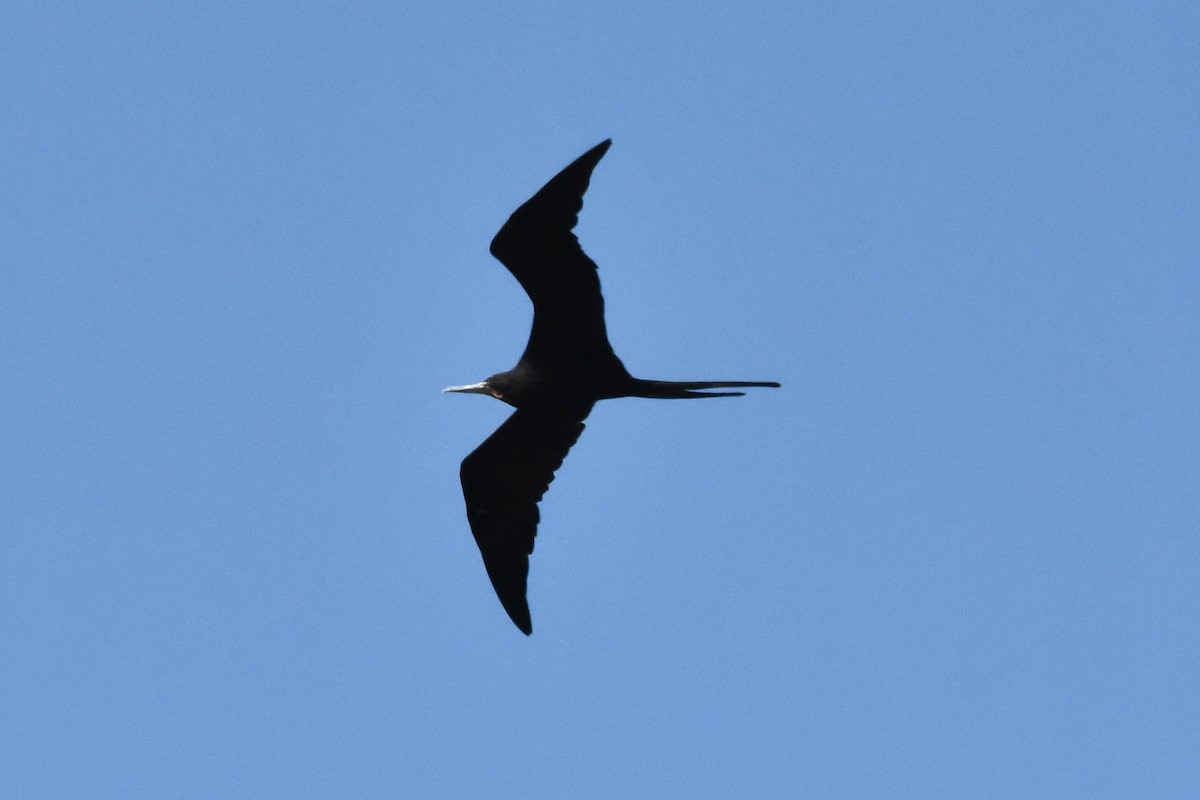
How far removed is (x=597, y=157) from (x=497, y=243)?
1.02 m

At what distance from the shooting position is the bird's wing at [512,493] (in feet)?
40.7

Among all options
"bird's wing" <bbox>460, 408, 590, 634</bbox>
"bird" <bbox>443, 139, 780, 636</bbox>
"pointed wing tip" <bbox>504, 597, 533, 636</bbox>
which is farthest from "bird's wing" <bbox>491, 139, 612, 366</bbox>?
"pointed wing tip" <bbox>504, 597, 533, 636</bbox>

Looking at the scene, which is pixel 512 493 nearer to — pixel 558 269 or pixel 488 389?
pixel 488 389

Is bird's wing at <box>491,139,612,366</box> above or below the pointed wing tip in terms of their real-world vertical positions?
above

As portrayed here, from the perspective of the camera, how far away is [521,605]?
1252 centimetres

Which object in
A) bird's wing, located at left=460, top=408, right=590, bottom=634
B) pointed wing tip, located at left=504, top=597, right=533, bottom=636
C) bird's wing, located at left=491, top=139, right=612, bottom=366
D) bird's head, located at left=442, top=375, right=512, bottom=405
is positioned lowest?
pointed wing tip, located at left=504, top=597, right=533, bottom=636

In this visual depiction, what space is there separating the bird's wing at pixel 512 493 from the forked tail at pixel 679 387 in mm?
909

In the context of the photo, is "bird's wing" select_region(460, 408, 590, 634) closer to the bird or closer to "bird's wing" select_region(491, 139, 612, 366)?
the bird

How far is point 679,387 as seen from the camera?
37.0 feet

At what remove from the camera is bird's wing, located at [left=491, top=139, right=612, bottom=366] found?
11.0 metres

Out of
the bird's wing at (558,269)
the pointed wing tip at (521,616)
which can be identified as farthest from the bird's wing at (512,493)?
the bird's wing at (558,269)

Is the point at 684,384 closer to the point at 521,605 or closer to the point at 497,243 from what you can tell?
the point at 497,243

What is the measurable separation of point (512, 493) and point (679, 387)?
6.24 feet

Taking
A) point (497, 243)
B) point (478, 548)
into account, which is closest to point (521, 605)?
point (478, 548)
